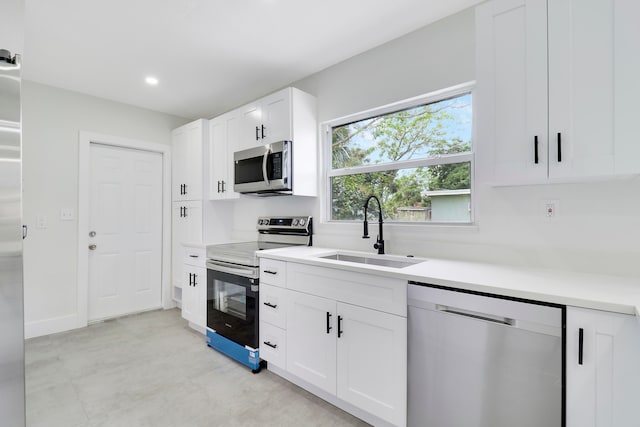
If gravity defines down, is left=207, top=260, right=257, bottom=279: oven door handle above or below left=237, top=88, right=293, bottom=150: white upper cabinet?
below

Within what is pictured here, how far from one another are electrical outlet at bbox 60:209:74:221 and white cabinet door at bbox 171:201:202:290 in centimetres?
104

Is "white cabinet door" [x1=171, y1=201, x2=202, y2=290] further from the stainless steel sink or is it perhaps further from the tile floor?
the stainless steel sink

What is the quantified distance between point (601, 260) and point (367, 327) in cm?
123

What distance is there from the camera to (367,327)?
1691 millimetres

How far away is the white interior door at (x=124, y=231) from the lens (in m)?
3.45

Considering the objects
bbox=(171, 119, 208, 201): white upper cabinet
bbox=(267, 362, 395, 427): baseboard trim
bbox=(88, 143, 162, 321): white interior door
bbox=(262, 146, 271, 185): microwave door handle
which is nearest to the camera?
bbox=(267, 362, 395, 427): baseboard trim

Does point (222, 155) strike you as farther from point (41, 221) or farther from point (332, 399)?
point (332, 399)

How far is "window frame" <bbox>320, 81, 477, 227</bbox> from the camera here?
6.59 feet

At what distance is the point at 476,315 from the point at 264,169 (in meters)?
2.01

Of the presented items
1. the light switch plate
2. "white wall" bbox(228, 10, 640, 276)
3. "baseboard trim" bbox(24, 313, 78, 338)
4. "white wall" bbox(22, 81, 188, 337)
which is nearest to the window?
"white wall" bbox(228, 10, 640, 276)

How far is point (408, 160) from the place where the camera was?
91.1 inches

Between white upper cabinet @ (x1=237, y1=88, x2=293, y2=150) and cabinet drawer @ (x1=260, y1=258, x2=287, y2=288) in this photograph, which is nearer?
cabinet drawer @ (x1=260, y1=258, x2=287, y2=288)

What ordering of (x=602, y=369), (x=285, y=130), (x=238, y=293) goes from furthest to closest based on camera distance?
1. (x=285, y=130)
2. (x=238, y=293)
3. (x=602, y=369)

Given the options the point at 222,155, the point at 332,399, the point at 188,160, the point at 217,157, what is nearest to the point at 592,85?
the point at 332,399
